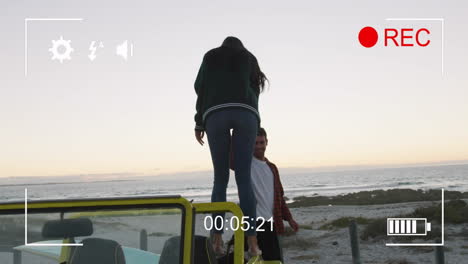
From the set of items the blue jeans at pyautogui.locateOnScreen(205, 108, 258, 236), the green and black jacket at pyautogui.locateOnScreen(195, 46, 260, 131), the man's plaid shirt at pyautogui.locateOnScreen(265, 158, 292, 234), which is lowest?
the man's plaid shirt at pyautogui.locateOnScreen(265, 158, 292, 234)

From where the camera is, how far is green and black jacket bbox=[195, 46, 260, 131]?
379cm

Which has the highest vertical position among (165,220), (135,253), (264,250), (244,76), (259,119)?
(244,76)

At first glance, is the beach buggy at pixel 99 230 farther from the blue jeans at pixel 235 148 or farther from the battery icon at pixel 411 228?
the battery icon at pixel 411 228

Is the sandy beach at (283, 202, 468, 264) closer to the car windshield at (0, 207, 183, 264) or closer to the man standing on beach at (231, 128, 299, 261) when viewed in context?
the man standing on beach at (231, 128, 299, 261)

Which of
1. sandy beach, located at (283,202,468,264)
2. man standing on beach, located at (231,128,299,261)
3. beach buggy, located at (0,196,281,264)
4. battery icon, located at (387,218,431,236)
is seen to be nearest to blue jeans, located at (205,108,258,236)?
man standing on beach, located at (231,128,299,261)

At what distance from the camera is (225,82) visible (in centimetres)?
382

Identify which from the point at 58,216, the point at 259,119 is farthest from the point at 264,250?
the point at 58,216

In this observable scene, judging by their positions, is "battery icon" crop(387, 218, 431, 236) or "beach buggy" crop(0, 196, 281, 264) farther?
"battery icon" crop(387, 218, 431, 236)

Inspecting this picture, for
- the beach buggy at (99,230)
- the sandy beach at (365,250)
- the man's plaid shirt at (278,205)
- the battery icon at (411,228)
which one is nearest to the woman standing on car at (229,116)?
the man's plaid shirt at (278,205)

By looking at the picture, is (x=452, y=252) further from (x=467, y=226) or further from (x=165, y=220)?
(x=165, y=220)

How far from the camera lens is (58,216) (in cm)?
264

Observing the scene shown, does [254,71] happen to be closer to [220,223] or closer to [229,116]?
[229,116]

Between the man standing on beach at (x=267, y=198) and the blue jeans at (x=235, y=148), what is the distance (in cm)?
46

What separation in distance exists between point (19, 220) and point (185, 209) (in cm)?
80
